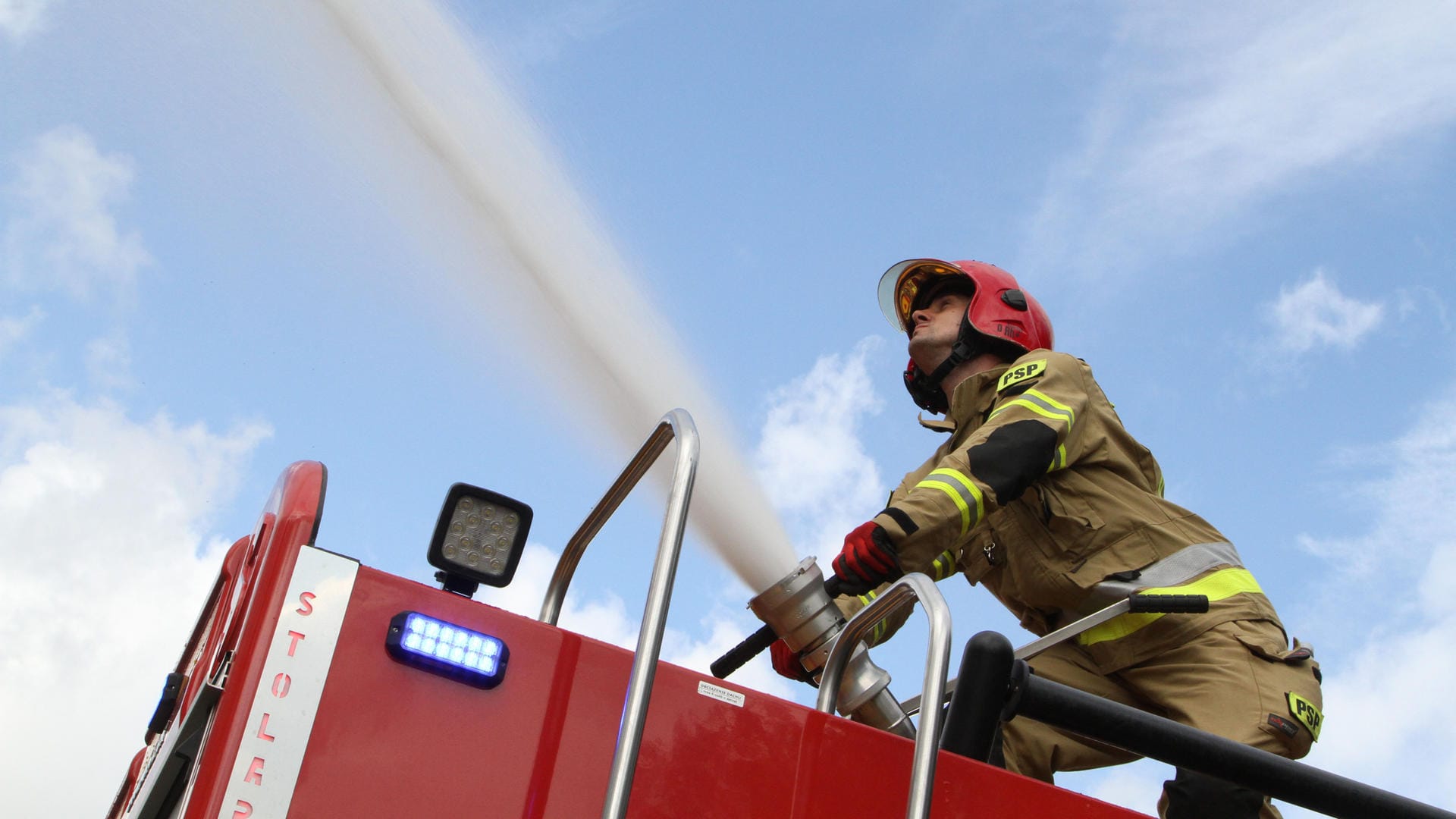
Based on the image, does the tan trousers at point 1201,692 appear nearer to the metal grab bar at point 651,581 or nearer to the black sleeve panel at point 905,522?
the black sleeve panel at point 905,522

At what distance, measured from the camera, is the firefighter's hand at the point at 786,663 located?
162 inches

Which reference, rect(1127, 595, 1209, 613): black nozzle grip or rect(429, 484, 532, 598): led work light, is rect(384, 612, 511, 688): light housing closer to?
rect(429, 484, 532, 598): led work light

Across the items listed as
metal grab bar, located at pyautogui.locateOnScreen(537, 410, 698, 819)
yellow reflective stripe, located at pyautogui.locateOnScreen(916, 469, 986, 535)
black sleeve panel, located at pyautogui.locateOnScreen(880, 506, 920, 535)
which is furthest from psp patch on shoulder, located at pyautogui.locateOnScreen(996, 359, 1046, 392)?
metal grab bar, located at pyautogui.locateOnScreen(537, 410, 698, 819)

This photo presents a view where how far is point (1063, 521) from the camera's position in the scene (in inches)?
158

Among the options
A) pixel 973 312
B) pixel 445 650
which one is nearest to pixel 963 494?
pixel 973 312

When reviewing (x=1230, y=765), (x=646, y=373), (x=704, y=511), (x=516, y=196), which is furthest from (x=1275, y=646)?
(x=516, y=196)

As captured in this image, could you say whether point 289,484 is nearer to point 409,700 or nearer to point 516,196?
point 409,700

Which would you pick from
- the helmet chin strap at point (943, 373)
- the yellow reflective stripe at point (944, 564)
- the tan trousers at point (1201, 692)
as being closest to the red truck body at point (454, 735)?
the tan trousers at point (1201, 692)

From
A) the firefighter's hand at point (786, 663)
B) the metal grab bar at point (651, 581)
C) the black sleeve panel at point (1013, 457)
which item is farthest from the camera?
the firefighter's hand at point (786, 663)

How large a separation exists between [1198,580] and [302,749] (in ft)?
8.86

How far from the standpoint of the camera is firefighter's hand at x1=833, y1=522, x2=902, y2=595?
3.46m

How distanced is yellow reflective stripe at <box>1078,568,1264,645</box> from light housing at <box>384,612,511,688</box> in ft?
6.69

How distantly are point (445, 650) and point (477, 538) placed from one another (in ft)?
0.93

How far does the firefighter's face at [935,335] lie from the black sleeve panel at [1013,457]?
126cm
